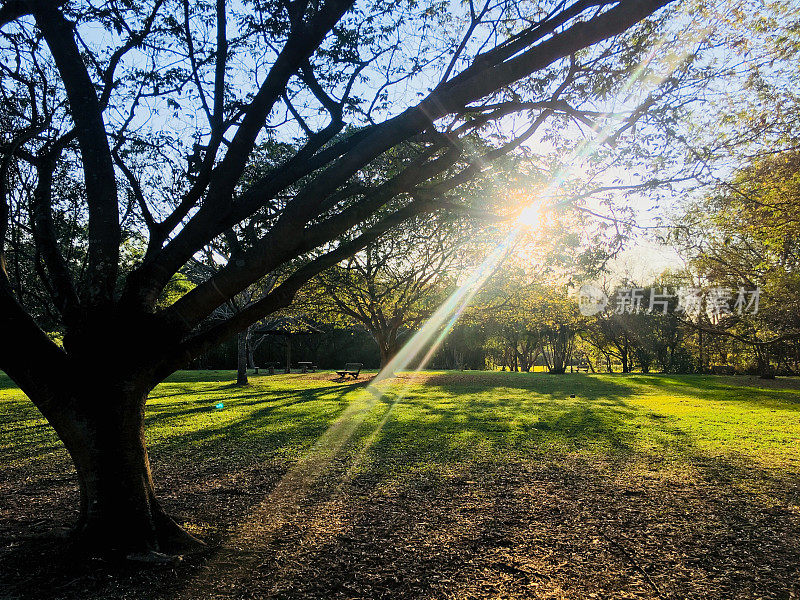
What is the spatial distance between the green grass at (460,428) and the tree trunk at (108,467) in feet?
9.64

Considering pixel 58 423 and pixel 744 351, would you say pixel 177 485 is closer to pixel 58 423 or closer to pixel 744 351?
pixel 58 423

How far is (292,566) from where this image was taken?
3.37 metres

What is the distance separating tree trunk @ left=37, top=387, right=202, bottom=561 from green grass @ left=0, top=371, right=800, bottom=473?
294 centimetres

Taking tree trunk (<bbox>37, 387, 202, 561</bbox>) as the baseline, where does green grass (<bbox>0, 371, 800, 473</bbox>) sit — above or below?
below

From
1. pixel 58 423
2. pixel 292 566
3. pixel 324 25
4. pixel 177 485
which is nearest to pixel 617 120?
pixel 324 25

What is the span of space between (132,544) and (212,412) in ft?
27.5

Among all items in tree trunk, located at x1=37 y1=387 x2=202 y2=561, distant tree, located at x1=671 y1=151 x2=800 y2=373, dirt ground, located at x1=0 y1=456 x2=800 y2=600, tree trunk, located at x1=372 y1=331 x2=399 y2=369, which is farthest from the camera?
tree trunk, located at x1=372 y1=331 x2=399 y2=369

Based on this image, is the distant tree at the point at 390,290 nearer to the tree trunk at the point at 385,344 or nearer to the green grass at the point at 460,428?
the tree trunk at the point at 385,344

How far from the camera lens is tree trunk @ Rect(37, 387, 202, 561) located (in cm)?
341

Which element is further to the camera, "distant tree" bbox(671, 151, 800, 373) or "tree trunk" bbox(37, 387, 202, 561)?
"distant tree" bbox(671, 151, 800, 373)

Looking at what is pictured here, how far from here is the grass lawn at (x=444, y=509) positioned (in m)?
3.14

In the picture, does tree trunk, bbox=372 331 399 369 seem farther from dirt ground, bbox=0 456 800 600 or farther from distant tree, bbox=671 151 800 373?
dirt ground, bbox=0 456 800 600
